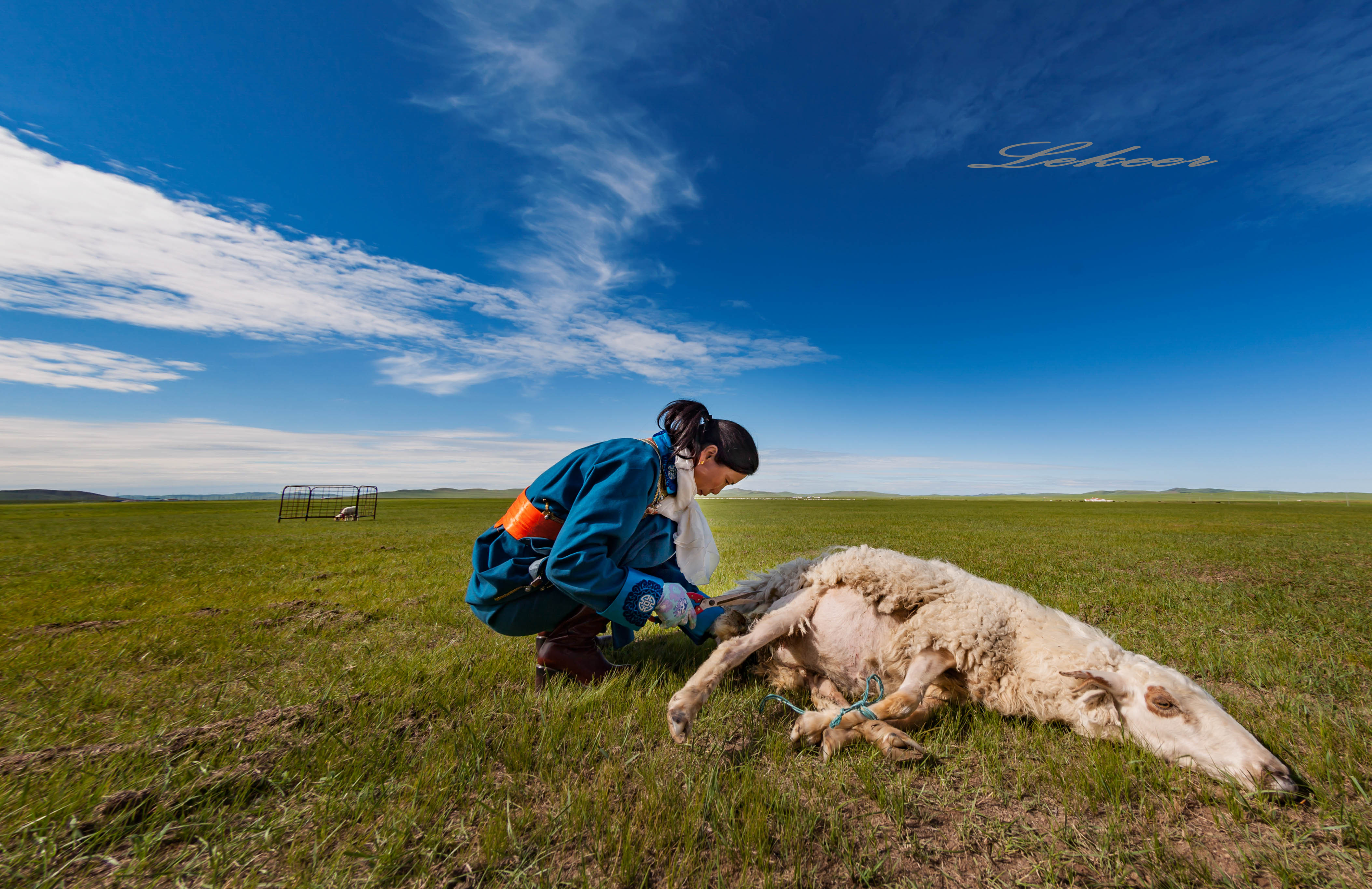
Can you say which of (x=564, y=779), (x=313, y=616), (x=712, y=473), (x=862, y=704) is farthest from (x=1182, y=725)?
(x=313, y=616)

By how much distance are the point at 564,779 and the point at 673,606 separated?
1.29m

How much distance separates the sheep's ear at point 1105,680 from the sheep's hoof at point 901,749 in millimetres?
1107

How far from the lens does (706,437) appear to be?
165 inches

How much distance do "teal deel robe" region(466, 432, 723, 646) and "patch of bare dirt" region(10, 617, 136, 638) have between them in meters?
5.35

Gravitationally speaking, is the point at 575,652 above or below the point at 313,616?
above

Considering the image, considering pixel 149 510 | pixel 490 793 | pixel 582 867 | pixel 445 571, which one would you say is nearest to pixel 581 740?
pixel 490 793

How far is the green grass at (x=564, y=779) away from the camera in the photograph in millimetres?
2080

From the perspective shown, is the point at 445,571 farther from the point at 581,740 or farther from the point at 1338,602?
the point at 1338,602

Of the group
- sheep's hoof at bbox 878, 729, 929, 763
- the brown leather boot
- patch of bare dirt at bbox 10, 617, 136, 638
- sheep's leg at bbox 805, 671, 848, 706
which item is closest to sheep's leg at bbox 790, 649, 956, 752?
sheep's hoof at bbox 878, 729, 929, 763

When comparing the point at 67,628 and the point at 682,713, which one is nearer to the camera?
the point at 682,713

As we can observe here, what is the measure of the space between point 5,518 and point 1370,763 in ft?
226

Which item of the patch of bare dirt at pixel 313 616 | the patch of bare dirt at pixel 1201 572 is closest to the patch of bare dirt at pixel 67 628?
the patch of bare dirt at pixel 313 616

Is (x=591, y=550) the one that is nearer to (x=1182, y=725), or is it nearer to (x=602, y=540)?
(x=602, y=540)

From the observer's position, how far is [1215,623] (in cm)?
627
